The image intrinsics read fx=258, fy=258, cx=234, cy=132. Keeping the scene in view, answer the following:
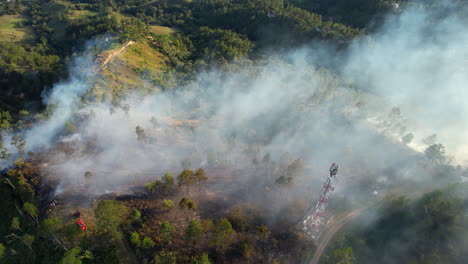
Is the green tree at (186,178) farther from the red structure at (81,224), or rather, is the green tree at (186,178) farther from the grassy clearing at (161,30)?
the grassy clearing at (161,30)

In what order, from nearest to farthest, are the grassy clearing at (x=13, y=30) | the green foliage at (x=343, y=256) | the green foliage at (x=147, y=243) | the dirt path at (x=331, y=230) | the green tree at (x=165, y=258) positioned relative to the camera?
the green foliage at (x=343, y=256) < the green tree at (x=165, y=258) < the green foliage at (x=147, y=243) < the dirt path at (x=331, y=230) < the grassy clearing at (x=13, y=30)

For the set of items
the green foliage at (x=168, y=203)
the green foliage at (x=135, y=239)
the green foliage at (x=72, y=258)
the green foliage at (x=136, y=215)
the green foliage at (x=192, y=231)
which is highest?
the green foliage at (x=168, y=203)

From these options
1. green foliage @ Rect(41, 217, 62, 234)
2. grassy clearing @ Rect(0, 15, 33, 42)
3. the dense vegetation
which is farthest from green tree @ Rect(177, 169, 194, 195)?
grassy clearing @ Rect(0, 15, 33, 42)

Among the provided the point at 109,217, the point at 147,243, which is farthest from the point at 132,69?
the point at 147,243

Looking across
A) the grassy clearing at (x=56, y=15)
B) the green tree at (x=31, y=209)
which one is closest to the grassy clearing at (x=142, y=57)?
the green tree at (x=31, y=209)

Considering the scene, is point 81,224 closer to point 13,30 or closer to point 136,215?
point 136,215

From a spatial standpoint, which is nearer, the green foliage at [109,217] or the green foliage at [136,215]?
the green foliage at [109,217]
